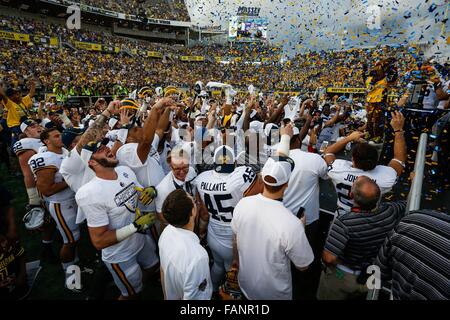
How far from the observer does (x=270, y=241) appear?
1.97 metres

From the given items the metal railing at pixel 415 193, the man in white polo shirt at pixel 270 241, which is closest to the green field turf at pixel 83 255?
the man in white polo shirt at pixel 270 241

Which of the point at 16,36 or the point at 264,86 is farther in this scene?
the point at 264,86

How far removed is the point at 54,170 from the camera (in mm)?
3529

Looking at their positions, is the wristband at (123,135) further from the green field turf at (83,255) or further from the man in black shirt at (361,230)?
the man in black shirt at (361,230)

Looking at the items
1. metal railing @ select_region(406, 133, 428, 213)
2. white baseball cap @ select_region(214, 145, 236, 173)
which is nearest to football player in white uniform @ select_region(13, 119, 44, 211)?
white baseball cap @ select_region(214, 145, 236, 173)

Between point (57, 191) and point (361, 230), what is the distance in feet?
12.1

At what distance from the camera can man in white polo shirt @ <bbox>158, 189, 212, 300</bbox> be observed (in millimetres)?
1741

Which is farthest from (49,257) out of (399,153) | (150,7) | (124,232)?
(150,7)

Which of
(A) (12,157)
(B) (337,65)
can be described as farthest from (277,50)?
(A) (12,157)

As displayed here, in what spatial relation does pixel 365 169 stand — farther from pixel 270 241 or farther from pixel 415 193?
pixel 270 241

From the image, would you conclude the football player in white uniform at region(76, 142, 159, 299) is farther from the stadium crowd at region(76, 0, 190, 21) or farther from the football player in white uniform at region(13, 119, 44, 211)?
the stadium crowd at region(76, 0, 190, 21)

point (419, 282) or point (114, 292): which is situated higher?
point (419, 282)
